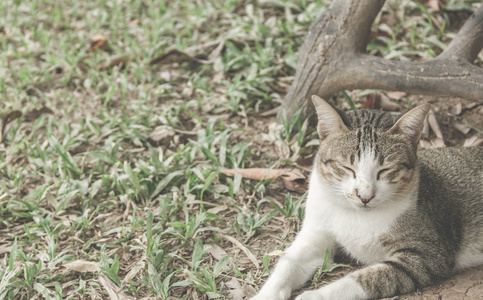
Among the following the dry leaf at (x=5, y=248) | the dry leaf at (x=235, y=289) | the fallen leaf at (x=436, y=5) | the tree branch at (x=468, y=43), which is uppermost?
the tree branch at (x=468, y=43)

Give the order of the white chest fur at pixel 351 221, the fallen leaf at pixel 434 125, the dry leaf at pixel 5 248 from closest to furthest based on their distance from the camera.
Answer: the white chest fur at pixel 351 221
the dry leaf at pixel 5 248
the fallen leaf at pixel 434 125

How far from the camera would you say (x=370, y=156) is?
3391mm

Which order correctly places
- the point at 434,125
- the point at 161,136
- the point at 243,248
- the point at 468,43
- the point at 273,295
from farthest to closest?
the point at 161,136, the point at 434,125, the point at 468,43, the point at 243,248, the point at 273,295

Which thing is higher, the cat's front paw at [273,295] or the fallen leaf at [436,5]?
the fallen leaf at [436,5]

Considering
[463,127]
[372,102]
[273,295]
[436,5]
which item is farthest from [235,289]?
[436,5]

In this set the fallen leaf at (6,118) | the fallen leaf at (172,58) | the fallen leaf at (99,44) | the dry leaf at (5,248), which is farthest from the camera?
the fallen leaf at (99,44)

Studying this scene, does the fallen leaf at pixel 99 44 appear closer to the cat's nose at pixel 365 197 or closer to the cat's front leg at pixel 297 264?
the cat's front leg at pixel 297 264

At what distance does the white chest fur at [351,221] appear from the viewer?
3.54 m

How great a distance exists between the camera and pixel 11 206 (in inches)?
174

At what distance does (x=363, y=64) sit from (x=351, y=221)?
167cm

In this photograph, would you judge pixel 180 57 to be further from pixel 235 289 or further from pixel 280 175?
pixel 235 289

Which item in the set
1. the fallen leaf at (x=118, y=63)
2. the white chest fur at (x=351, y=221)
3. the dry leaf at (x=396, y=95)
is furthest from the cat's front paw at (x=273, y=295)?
the fallen leaf at (x=118, y=63)

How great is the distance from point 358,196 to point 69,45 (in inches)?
186

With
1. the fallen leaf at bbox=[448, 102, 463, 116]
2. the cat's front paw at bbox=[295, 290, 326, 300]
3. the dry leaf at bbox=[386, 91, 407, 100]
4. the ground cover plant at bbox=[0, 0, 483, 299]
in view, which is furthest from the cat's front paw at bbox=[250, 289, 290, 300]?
the fallen leaf at bbox=[448, 102, 463, 116]
